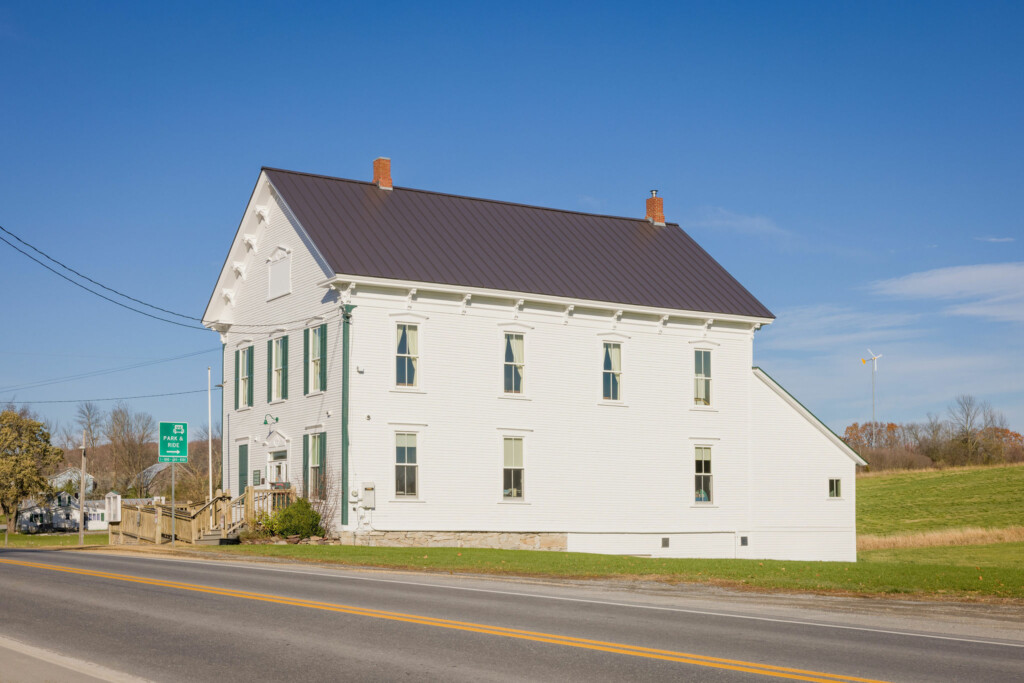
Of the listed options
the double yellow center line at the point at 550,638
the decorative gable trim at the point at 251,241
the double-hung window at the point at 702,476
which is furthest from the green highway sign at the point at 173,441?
the double-hung window at the point at 702,476

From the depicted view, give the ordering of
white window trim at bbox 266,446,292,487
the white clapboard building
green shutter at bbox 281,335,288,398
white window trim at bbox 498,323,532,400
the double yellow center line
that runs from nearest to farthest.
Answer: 1. the double yellow center line
2. the white clapboard building
3. white window trim at bbox 498,323,532,400
4. white window trim at bbox 266,446,292,487
5. green shutter at bbox 281,335,288,398

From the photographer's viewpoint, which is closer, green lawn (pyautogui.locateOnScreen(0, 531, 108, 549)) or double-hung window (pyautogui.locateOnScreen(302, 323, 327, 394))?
double-hung window (pyautogui.locateOnScreen(302, 323, 327, 394))

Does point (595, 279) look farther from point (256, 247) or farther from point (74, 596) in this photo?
point (74, 596)

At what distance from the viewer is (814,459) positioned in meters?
38.8

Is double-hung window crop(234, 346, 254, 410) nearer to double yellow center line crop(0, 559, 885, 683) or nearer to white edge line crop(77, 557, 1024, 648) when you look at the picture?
white edge line crop(77, 557, 1024, 648)

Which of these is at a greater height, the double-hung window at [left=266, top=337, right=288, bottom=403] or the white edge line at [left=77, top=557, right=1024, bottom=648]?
the double-hung window at [left=266, top=337, right=288, bottom=403]

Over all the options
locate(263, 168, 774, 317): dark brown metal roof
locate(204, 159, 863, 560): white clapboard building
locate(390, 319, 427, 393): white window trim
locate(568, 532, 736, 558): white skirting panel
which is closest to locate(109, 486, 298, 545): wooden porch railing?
locate(204, 159, 863, 560): white clapboard building

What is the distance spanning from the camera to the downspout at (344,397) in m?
30.4

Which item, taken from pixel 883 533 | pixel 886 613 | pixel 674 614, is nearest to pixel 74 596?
pixel 674 614

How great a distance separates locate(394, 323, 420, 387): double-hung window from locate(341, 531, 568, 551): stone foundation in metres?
4.38

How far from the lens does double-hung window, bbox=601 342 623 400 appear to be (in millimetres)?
35250

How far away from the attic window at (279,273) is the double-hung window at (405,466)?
Answer: 670 centimetres

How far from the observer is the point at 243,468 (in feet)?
122

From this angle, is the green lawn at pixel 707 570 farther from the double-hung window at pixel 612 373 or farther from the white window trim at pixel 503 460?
the double-hung window at pixel 612 373
